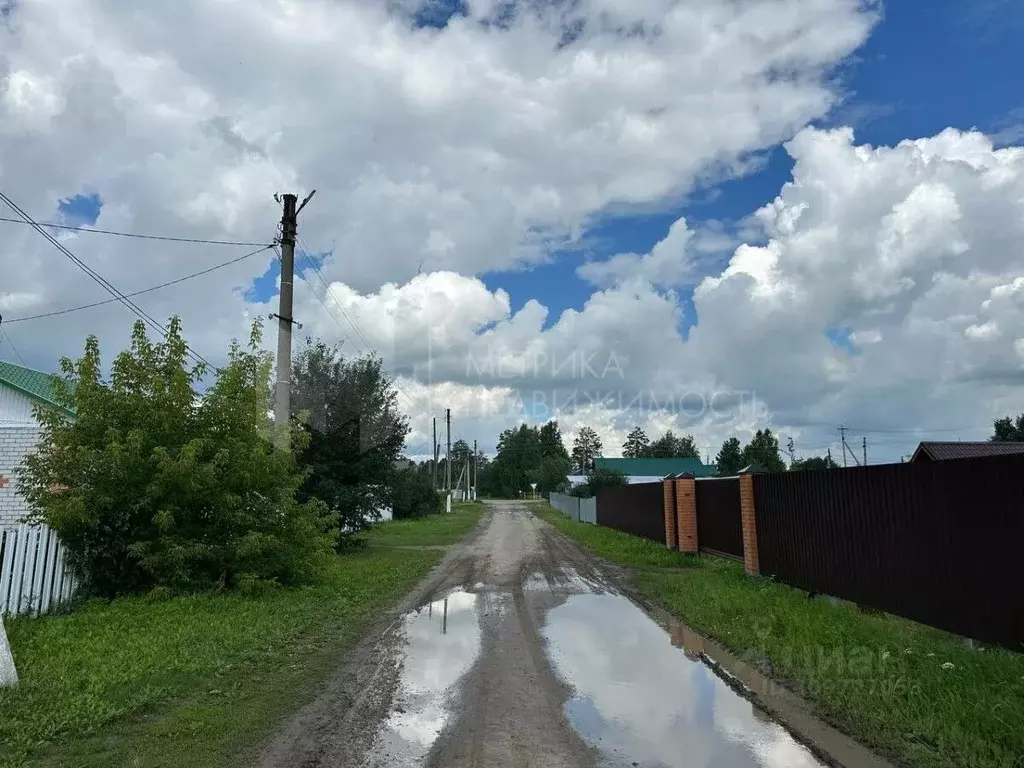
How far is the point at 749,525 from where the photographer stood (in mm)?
13984

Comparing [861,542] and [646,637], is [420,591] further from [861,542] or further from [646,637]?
[861,542]

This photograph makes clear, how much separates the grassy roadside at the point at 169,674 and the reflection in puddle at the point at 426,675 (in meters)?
0.76

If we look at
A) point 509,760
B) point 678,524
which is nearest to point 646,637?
point 509,760

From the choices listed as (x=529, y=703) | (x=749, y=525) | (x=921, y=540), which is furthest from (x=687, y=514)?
(x=529, y=703)

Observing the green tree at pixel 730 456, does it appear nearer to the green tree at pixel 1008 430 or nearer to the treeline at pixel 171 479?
the green tree at pixel 1008 430

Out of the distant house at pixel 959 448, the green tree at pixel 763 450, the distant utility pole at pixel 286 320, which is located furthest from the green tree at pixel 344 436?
the green tree at pixel 763 450

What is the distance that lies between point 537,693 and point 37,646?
5.13m

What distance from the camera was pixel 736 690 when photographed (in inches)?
251

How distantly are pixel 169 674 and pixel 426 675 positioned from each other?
222 centimetres

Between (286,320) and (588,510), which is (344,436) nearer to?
(286,320)

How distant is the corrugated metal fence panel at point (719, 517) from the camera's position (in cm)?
1565

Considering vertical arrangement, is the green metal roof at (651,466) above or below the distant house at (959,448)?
above

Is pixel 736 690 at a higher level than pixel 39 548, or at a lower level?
lower

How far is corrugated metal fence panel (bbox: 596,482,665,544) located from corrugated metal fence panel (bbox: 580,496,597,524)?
15.3 feet
